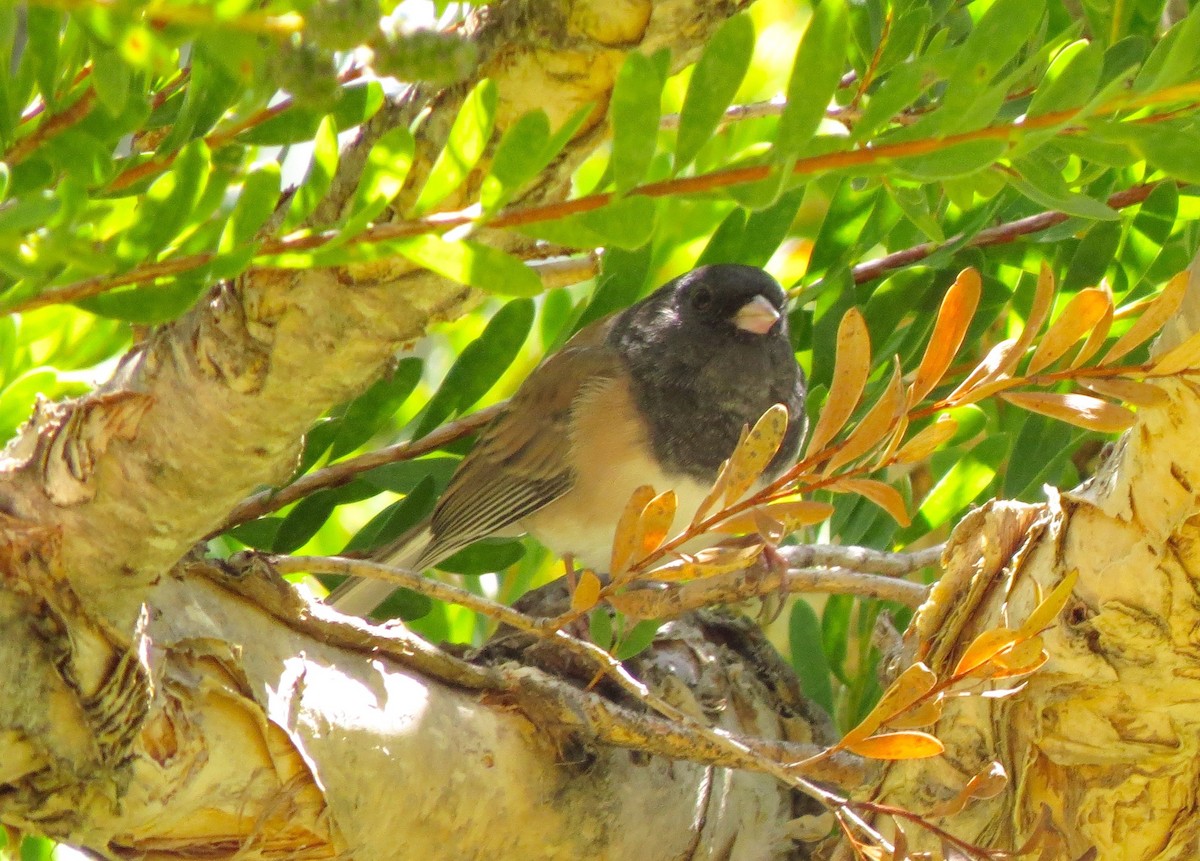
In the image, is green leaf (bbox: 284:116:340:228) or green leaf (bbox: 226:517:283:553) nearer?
green leaf (bbox: 284:116:340:228)

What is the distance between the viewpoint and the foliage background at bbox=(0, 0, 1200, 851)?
0.45 metres

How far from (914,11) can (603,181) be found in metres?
0.52

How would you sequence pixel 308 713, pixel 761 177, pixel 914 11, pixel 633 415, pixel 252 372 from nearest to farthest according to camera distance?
pixel 761 177 → pixel 252 372 → pixel 308 713 → pixel 914 11 → pixel 633 415

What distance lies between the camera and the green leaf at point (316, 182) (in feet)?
1.81

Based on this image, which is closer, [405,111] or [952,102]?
[952,102]

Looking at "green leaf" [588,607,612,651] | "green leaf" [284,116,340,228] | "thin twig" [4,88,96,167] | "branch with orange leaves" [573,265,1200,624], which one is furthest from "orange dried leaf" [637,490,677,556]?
"green leaf" [588,607,612,651]

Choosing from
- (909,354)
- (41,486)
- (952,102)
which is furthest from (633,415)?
(952,102)

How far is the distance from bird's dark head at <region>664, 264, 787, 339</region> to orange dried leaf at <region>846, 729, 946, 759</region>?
2.48 ft

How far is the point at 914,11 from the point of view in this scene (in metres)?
0.94

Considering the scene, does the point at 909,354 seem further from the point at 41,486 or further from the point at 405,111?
the point at 41,486

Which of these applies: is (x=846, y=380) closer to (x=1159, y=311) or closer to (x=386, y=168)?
(x=1159, y=311)

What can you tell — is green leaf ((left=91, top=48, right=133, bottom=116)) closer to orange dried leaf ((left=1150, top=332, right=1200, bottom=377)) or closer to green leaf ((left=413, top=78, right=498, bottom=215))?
green leaf ((left=413, top=78, right=498, bottom=215))

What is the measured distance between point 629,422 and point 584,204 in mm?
1098

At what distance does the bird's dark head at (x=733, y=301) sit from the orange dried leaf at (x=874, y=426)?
2.38ft
